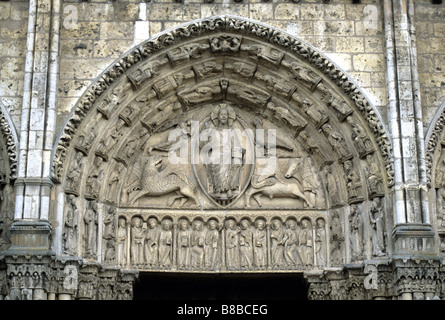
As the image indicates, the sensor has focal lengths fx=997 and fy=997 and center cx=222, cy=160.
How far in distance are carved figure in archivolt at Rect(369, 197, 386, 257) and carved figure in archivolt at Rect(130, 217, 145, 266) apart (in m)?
3.71

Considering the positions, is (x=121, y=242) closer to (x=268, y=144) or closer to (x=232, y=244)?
(x=232, y=244)

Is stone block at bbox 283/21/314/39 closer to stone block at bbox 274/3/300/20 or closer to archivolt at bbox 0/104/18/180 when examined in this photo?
stone block at bbox 274/3/300/20

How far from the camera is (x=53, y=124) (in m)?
15.4

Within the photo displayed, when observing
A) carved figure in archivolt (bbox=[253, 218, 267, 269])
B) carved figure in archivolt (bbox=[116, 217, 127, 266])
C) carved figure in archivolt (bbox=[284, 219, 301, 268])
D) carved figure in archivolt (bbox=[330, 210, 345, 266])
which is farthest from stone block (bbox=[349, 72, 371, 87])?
carved figure in archivolt (bbox=[116, 217, 127, 266])

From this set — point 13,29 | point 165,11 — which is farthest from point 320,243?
point 13,29

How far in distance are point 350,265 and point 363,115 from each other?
2.41m

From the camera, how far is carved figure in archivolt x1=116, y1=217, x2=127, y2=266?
16.1 m

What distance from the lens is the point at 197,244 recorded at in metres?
16.3

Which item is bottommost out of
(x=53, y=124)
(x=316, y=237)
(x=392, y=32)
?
(x=316, y=237)

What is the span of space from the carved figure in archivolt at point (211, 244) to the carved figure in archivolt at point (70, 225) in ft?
7.35
